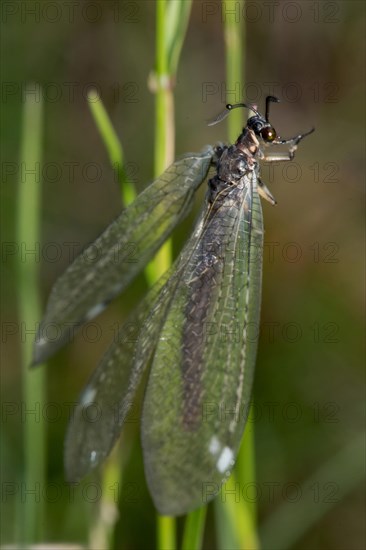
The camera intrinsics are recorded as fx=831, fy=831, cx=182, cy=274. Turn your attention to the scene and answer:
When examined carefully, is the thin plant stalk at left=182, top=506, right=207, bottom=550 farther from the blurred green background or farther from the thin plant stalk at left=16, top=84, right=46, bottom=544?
the blurred green background

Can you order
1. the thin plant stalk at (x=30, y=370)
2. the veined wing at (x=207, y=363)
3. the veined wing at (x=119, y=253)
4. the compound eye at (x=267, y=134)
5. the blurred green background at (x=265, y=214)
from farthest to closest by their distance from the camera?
the blurred green background at (x=265, y=214) < the thin plant stalk at (x=30, y=370) < the compound eye at (x=267, y=134) < the veined wing at (x=119, y=253) < the veined wing at (x=207, y=363)

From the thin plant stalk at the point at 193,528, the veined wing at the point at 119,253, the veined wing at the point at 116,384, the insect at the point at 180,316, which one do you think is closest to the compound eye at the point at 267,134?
the insect at the point at 180,316

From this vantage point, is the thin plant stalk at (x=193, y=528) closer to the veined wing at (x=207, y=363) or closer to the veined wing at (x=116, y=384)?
the veined wing at (x=207, y=363)

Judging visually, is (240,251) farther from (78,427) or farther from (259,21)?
(259,21)

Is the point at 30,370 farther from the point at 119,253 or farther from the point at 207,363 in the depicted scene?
the point at 207,363

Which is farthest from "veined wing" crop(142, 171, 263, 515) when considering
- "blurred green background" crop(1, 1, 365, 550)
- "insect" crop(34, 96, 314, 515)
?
"blurred green background" crop(1, 1, 365, 550)

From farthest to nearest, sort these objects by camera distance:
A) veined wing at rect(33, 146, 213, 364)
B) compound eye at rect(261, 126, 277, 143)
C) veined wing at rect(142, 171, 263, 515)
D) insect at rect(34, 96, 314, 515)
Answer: compound eye at rect(261, 126, 277, 143)
veined wing at rect(33, 146, 213, 364)
insect at rect(34, 96, 314, 515)
veined wing at rect(142, 171, 263, 515)

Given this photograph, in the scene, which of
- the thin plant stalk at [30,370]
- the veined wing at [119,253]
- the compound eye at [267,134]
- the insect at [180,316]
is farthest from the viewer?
the thin plant stalk at [30,370]
